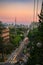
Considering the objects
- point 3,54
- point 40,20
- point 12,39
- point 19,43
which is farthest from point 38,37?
point 19,43

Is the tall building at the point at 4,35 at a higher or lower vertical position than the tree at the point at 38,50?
lower

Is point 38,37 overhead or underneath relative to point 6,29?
overhead

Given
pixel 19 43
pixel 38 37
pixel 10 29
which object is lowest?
pixel 19 43

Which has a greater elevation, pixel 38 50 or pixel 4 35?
pixel 38 50

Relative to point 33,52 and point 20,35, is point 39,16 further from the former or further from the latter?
point 20,35

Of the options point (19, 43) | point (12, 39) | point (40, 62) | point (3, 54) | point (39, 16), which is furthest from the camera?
point (19, 43)

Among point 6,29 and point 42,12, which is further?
point 6,29

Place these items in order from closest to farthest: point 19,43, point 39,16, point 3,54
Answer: point 39,16 → point 3,54 → point 19,43

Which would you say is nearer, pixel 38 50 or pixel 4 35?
pixel 38 50

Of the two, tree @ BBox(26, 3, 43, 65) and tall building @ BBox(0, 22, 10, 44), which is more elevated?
tree @ BBox(26, 3, 43, 65)

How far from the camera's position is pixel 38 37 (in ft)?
5.16

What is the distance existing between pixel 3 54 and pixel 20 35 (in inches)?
22.5

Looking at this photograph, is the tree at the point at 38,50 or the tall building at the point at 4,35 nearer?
the tree at the point at 38,50

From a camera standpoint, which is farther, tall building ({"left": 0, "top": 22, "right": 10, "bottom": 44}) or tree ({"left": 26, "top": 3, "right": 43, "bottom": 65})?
tall building ({"left": 0, "top": 22, "right": 10, "bottom": 44})
